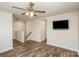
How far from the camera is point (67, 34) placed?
4.21 meters

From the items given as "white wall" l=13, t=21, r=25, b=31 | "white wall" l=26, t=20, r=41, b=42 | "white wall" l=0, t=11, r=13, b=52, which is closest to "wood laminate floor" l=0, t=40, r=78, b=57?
"white wall" l=0, t=11, r=13, b=52

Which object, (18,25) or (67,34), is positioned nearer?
(67,34)

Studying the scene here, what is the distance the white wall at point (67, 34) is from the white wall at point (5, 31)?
8.73 feet

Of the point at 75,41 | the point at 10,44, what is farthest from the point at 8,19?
the point at 75,41

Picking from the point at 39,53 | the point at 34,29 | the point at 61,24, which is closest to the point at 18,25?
the point at 34,29

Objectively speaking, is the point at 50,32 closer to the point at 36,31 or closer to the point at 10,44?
the point at 36,31

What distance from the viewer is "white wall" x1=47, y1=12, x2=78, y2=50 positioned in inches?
Answer: 152

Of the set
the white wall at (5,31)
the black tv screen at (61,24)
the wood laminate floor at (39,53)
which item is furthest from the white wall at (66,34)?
the white wall at (5,31)

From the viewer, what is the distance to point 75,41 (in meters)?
3.87

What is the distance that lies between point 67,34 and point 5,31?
130 inches

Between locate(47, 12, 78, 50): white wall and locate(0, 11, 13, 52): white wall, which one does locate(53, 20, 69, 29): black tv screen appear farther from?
locate(0, 11, 13, 52): white wall

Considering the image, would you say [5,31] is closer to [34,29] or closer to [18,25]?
[34,29]

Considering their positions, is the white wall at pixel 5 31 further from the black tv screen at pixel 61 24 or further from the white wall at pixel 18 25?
the white wall at pixel 18 25

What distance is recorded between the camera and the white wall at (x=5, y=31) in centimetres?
368
